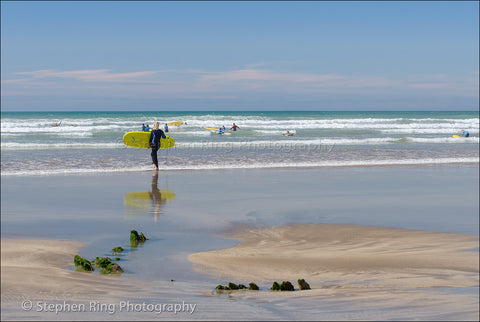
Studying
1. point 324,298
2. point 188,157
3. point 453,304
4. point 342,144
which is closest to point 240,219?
point 324,298

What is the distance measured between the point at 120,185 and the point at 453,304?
10424 millimetres

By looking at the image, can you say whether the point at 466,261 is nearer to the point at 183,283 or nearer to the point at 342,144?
the point at 183,283

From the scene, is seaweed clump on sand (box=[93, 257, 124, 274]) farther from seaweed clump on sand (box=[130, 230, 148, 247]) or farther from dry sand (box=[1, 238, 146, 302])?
seaweed clump on sand (box=[130, 230, 148, 247])

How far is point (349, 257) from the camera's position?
6723mm

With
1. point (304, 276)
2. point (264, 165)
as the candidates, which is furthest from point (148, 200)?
point (264, 165)

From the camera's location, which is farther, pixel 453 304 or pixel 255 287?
pixel 255 287

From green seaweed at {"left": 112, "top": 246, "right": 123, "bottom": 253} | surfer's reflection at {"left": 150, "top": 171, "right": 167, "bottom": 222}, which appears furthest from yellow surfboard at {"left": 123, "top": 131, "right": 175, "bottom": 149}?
green seaweed at {"left": 112, "top": 246, "right": 123, "bottom": 253}

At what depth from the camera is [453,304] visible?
4.46 m

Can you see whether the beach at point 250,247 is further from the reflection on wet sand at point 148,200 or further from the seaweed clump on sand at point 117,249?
the seaweed clump on sand at point 117,249

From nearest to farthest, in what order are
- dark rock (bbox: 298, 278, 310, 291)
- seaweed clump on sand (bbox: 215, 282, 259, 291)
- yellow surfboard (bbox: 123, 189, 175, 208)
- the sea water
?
seaweed clump on sand (bbox: 215, 282, 259, 291), dark rock (bbox: 298, 278, 310, 291), the sea water, yellow surfboard (bbox: 123, 189, 175, 208)

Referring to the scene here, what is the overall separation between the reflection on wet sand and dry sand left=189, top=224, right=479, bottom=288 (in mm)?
2362

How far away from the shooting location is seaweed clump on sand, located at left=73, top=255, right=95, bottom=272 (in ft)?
19.1

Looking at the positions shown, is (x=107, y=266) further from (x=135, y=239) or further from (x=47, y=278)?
(x=135, y=239)

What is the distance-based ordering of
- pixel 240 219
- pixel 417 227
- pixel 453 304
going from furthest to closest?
pixel 240 219
pixel 417 227
pixel 453 304
